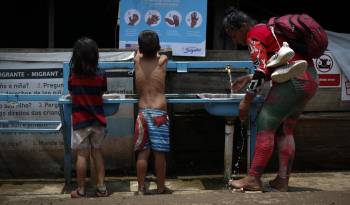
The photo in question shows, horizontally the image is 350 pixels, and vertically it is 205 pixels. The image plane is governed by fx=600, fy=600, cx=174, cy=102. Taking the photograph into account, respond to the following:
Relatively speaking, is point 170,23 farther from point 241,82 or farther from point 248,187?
point 248,187

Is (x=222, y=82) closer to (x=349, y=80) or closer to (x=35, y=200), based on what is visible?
(x=349, y=80)

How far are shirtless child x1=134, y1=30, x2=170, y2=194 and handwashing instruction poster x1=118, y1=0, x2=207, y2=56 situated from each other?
1335mm

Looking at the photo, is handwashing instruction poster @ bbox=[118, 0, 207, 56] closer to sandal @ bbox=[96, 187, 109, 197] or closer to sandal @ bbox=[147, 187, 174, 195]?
sandal @ bbox=[147, 187, 174, 195]

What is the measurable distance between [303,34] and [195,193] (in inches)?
64.1

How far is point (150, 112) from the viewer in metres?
5.27

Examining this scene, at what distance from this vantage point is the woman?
502 centimetres

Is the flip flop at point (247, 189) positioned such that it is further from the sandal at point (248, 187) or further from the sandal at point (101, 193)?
the sandal at point (101, 193)

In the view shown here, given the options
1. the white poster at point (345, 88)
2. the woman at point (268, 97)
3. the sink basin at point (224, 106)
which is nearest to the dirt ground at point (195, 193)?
the woman at point (268, 97)

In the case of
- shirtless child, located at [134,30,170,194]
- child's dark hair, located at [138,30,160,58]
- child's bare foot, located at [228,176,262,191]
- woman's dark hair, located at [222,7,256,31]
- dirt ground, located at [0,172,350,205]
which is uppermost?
woman's dark hair, located at [222,7,256,31]

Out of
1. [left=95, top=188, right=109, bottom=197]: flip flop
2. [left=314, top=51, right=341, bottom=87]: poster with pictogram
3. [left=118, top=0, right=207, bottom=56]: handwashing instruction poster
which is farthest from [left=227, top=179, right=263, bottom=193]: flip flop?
[left=314, top=51, right=341, bottom=87]: poster with pictogram

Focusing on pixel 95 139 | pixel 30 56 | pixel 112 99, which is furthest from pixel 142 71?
pixel 30 56

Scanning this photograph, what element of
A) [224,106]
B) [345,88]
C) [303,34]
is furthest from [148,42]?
[345,88]

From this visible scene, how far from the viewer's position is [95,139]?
5355 mm

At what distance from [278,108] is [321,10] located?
10.8 feet
